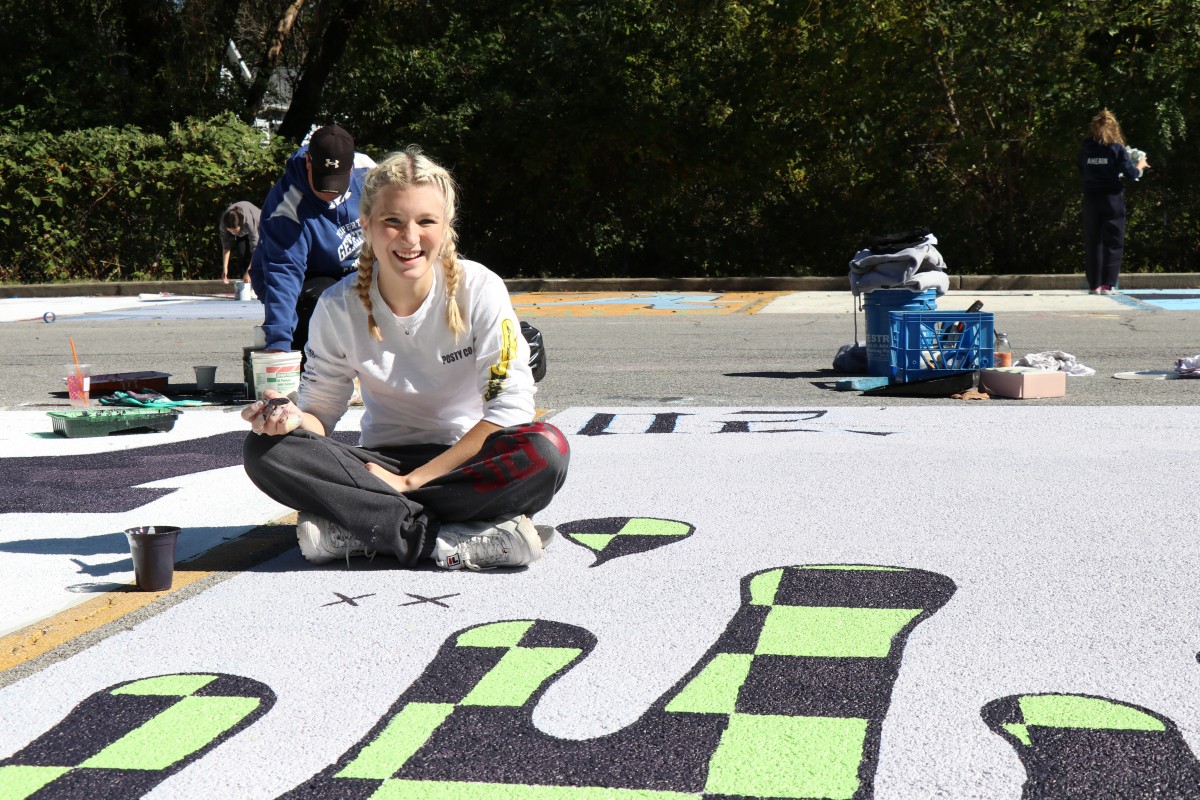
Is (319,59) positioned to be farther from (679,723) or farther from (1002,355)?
(679,723)

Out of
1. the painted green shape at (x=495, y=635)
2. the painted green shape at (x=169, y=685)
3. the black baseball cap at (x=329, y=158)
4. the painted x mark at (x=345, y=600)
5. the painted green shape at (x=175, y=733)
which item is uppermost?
the black baseball cap at (x=329, y=158)

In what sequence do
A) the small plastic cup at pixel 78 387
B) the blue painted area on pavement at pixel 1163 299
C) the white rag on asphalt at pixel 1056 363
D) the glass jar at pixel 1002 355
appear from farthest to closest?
1. the blue painted area on pavement at pixel 1163 299
2. the white rag on asphalt at pixel 1056 363
3. the glass jar at pixel 1002 355
4. the small plastic cup at pixel 78 387

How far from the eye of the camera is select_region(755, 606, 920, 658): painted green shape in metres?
3.16

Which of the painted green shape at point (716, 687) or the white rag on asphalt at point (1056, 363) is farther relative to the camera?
the white rag on asphalt at point (1056, 363)

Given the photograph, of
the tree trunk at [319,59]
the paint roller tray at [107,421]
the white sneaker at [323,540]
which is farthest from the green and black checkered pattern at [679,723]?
the tree trunk at [319,59]

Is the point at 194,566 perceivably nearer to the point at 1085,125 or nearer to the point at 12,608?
the point at 12,608

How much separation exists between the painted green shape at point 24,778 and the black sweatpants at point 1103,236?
1531 cm

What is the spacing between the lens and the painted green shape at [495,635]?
327 cm

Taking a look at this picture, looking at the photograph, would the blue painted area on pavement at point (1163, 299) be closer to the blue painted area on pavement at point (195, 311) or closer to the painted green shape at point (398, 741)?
the blue painted area on pavement at point (195, 311)

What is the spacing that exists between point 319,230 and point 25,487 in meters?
2.06

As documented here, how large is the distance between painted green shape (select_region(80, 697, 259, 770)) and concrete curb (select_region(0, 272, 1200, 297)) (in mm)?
16366

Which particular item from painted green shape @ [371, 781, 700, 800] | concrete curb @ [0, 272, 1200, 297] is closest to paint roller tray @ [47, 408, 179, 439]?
A: painted green shape @ [371, 781, 700, 800]

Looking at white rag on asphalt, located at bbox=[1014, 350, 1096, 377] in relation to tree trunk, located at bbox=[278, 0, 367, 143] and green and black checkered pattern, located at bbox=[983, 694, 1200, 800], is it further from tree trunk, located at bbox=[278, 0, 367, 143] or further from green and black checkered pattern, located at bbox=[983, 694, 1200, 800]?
tree trunk, located at bbox=[278, 0, 367, 143]

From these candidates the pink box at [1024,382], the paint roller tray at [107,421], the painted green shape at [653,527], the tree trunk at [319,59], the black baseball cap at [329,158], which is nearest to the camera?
the painted green shape at [653,527]
